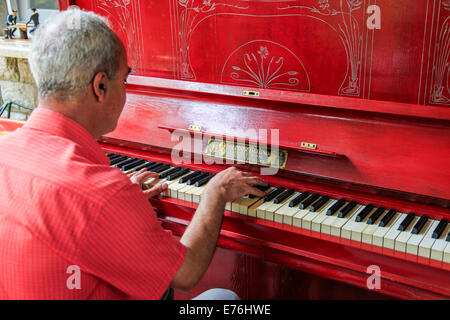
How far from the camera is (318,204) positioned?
1.82 meters

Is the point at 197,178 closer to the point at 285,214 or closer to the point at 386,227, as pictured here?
the point at 285,214

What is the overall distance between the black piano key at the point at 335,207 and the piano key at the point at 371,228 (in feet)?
0.45

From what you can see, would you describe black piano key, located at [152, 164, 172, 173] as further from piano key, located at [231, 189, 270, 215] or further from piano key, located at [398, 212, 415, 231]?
piano key, located at [398, 212, 415, 231]

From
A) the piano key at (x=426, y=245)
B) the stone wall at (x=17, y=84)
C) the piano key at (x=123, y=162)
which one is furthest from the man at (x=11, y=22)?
the piano key at (x=426, y=245)

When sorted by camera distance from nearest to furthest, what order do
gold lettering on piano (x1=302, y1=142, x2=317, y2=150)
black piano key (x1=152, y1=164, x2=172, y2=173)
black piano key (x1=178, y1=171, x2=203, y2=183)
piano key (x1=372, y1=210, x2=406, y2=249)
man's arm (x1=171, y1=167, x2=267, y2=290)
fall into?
man's arm (x1=171, y1=167, x2=267, y2=290)
piano key (x1=372, y1=210, x2=406, y2=249)
gold lettering on piano (x1=302, y1=142, x2=317, y2=150)
black piano key (x1=178, y1=171, x2=203, y2=183)
black piano key (x1=152, y1=164, x2=172, y2=173)

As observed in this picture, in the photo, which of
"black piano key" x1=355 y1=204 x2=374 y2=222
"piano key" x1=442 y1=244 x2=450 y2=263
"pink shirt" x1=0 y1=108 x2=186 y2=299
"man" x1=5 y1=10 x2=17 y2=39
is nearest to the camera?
"pink shirt" x1=0 y1=108 x2=186 y2=299

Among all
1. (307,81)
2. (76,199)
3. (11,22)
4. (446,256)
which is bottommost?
(446,256)

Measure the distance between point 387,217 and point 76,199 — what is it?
45.6 inches

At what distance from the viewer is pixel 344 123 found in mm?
1938

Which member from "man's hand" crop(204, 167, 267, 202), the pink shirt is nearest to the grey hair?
the pink shirt

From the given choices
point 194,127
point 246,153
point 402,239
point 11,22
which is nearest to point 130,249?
point 402,239

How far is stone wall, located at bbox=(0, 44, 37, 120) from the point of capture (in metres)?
3.73

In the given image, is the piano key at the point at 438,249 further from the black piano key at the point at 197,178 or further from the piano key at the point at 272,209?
the black piano key at the point at 197,178

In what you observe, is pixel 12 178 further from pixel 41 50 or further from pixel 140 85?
pixel 140 85
